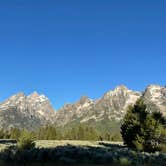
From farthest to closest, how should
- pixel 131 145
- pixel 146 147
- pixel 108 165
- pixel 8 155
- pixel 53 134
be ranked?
pixel 53 134 < pixel 131 145 < pixel 146 147 < pixel 8 155 < pixel 108 165

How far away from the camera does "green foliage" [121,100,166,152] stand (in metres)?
58.7

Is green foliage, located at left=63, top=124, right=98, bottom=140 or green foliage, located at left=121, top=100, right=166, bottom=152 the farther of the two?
green foliage, located at left=63, top=124, right=98, bottom=140

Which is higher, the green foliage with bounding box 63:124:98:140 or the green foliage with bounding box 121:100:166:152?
the green foliage with bounding box 63:124:98:140

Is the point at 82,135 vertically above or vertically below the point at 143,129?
above

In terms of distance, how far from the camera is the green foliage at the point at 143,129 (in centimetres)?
5872

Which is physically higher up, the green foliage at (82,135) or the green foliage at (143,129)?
the green foliage at (82,135)

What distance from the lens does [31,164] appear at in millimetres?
25734

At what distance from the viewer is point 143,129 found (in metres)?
60.3

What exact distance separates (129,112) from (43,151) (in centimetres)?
3970

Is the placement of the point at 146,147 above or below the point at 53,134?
below

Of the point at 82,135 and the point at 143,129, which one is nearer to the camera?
the point at 143,129

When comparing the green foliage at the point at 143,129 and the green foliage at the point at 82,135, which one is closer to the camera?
the green foliage at the point at 143,129

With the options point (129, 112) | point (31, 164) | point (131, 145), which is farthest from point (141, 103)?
point (31, 164)

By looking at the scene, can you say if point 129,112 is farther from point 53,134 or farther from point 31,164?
point 53,134
